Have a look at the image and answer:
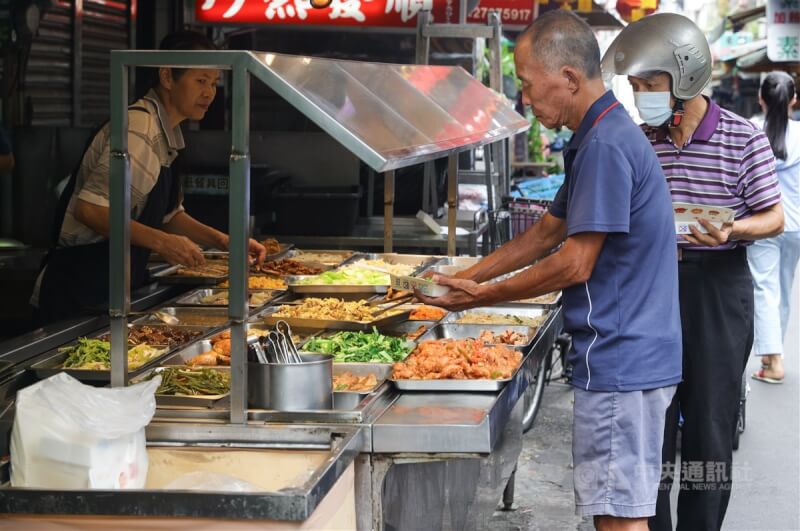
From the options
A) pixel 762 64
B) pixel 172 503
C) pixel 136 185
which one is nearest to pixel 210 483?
pixel 172 503

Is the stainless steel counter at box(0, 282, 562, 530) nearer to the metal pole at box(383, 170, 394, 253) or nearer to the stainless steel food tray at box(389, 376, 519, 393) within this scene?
the stainless steel food tray at box(389, 376, 519, 393)

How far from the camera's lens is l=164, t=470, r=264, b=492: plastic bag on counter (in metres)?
3.30

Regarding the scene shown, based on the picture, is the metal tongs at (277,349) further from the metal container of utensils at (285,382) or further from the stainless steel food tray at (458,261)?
the stainless steel food tray at (458,261)

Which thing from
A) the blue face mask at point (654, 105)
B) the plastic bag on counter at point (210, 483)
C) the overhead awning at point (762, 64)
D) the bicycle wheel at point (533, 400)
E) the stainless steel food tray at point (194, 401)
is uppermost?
the overhead awning at point (762, 64)

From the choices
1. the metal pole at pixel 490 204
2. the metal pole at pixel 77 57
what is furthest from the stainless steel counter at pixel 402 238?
the metal pole at pixel 77 57

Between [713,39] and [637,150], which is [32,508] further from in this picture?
[713,39]

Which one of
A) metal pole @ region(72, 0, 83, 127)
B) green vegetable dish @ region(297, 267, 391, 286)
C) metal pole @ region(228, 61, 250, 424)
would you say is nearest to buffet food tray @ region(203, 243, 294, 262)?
green vegetable dish @ region(297, 267, 391, 286)

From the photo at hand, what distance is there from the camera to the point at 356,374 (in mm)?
4480

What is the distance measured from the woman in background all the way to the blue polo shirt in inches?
212

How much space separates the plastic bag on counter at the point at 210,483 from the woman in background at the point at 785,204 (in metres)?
6.52

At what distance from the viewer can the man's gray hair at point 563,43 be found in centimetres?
378

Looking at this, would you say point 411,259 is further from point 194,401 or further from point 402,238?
point 194,401

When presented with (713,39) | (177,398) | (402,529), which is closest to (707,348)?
(402,529)

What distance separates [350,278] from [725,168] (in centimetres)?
234
